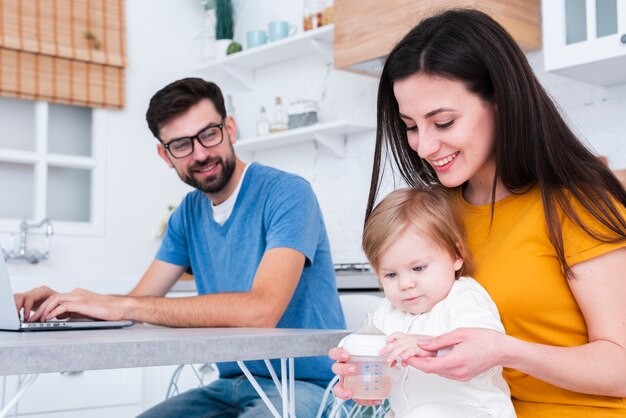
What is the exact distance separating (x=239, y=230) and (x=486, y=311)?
113cm

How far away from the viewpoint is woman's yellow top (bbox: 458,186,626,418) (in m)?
1.33

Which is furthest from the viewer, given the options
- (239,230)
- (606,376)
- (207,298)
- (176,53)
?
(176,53)

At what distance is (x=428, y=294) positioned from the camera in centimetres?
145

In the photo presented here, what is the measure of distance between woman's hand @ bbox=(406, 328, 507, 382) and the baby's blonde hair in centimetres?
32

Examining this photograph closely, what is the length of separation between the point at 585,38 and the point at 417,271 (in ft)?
5.41

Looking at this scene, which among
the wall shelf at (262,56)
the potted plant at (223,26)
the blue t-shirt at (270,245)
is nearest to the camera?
the blue t-shirt at (270,245)

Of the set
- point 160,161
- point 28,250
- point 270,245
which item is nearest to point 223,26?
point 160,161

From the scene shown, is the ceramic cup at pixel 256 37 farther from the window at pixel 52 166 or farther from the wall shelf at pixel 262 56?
the window at pixel 52 166

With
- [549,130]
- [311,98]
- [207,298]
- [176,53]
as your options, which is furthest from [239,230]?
[176,53]

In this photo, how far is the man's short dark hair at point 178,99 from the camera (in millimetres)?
2391

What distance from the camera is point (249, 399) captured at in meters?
2.04

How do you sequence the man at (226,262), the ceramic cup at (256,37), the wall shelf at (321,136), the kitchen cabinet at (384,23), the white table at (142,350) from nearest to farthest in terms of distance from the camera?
the white table at (142,350) → the man at (226,262) → the kitchen cabinet at (384,23) → the wall shelf at (321,136) → the ceramic cup at (256,37)

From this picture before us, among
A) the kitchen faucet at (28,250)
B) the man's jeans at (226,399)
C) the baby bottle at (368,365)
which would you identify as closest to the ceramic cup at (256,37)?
the kitchen faucet at (28,250)

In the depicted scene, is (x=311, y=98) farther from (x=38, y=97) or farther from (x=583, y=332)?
(x=583, y=332)
